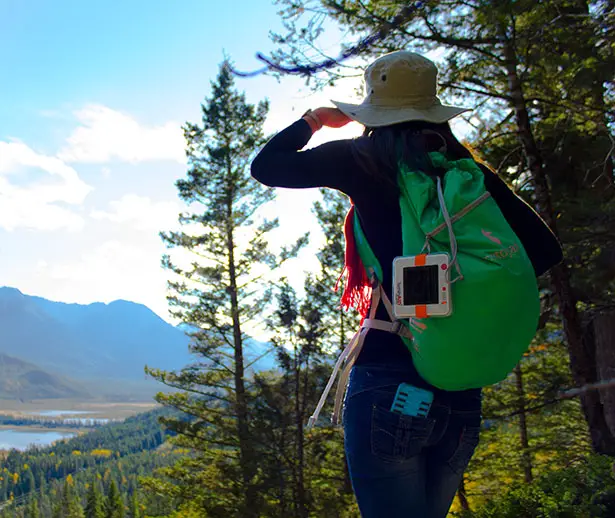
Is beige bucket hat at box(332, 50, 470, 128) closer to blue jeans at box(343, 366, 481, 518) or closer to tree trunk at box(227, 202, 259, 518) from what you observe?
blue jeans at box(343, 366, 481, 518)

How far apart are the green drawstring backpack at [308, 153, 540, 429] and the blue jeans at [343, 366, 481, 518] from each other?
0.09 meters

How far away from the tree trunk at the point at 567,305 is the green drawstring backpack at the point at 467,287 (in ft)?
13.2

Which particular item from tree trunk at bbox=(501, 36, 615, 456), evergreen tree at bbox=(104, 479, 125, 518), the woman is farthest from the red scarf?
evergreen tree at bbox=(104, 479, 125, 518)

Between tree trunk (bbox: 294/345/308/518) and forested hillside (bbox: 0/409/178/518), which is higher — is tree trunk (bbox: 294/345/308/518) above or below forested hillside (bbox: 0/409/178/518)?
above

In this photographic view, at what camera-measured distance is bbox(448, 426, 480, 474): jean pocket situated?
1278 mm

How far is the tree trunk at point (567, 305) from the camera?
4863mm

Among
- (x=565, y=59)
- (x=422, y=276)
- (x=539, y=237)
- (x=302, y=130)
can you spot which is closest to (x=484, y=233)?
(x=422, y=276)

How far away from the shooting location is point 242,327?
61.0ft

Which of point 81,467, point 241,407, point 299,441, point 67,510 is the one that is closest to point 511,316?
point 299,441

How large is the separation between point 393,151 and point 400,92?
185 millimetres

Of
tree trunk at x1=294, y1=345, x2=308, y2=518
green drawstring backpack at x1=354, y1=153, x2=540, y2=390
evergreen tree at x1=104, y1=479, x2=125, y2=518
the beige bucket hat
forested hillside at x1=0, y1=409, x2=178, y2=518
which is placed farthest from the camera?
forested hillside at x1=0, y1=409, x2=178, y2=518

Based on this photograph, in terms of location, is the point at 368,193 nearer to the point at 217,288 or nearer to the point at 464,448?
the point at 464,448

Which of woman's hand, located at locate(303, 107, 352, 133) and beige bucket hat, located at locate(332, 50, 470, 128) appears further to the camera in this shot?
woman's hand, located at locate(303, 107, 352, 133)

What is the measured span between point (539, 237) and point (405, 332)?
0.49m
